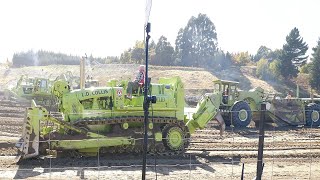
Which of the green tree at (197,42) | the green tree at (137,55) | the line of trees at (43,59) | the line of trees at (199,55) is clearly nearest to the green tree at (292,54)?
the line of trees at (199,55)

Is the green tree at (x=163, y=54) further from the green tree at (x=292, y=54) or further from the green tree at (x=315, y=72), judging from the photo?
the green tree at (x=315, y=72)

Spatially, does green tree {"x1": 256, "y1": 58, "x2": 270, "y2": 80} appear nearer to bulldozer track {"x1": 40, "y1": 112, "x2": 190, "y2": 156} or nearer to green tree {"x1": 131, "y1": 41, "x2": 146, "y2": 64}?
green tree {"x1": 131, "y1": 41, "x2": 146, "y2": 64}

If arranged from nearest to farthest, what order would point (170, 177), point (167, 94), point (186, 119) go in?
point (170, 177) → point (167, 94) → point (186, 119)

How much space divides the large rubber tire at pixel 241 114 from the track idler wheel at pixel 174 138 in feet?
28.2

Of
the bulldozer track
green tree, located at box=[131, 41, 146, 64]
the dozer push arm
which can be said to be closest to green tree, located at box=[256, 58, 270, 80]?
green tree, located at box=[131, 41, 146, 64]

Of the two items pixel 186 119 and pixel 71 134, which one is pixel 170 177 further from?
pixel 186 119

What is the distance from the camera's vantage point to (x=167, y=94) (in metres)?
16.1

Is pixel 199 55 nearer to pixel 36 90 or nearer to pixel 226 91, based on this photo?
pixel 36 90

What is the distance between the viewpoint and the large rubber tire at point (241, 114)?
78.6 ft

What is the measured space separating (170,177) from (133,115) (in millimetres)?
3531

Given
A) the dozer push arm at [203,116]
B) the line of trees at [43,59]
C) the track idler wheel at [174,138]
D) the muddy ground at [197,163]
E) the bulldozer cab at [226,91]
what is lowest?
the muddy ground at [197,163]

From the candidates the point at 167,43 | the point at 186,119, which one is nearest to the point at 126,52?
the point at 167,43

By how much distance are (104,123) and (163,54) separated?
56130 mm

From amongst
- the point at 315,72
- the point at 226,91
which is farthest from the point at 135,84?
the point at 315,72
